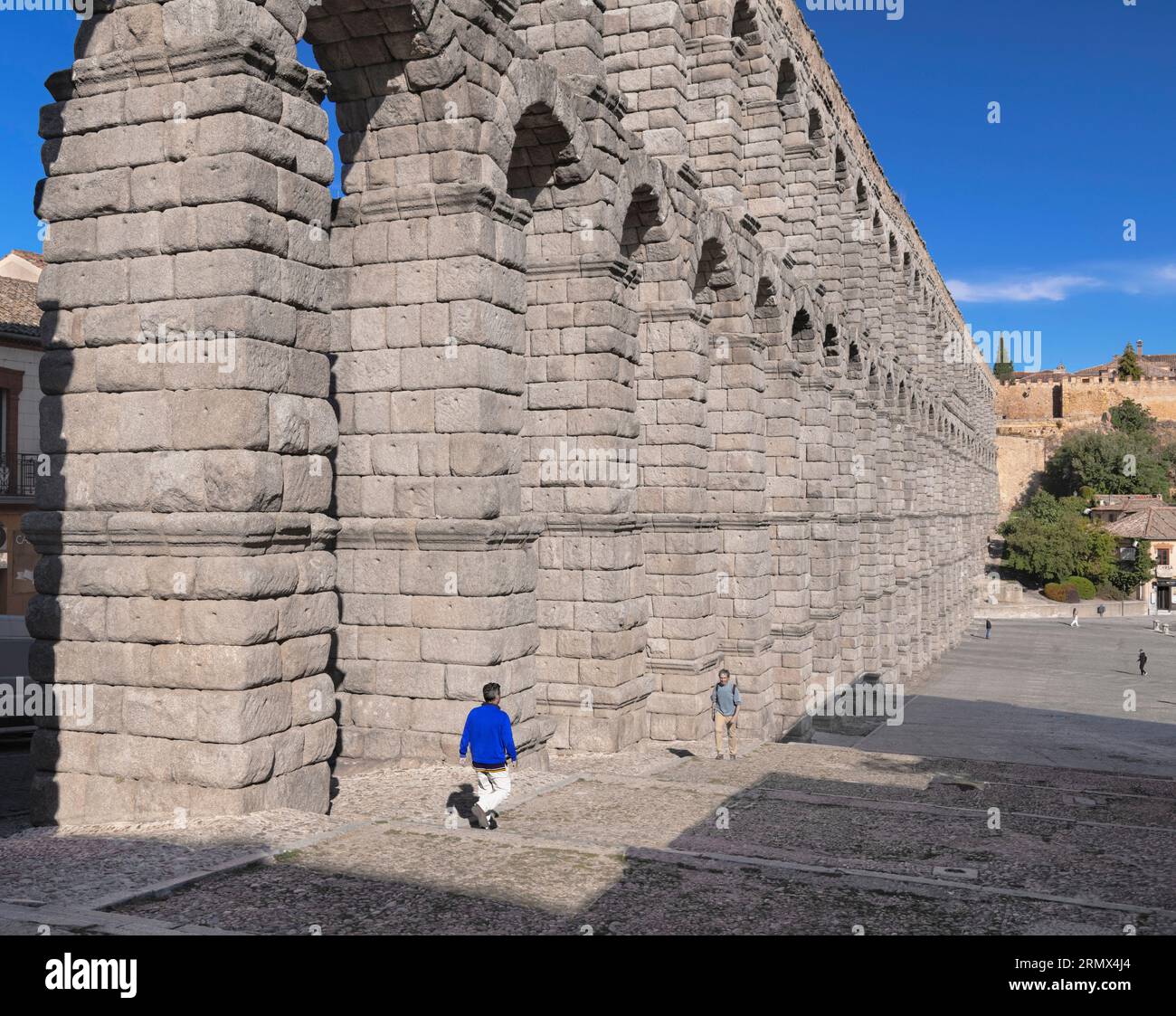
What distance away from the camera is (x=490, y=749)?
8.27 meters

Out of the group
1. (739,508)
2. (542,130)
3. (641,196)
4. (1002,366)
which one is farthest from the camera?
(1002,366)

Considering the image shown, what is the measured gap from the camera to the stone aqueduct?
7543mm

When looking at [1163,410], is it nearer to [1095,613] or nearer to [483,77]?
[1095,613]

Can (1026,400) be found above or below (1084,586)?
above

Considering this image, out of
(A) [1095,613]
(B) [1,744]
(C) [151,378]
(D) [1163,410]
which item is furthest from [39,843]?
(D) [1163,410]

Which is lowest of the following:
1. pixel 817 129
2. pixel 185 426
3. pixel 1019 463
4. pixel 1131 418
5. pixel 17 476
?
pixel 185 426

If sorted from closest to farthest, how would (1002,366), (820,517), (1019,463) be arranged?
1. (820,517)
2. (1019,463)
3. (1002,366)

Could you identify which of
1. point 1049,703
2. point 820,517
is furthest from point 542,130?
point 1049,703

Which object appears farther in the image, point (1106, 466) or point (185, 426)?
point (1106, 466)

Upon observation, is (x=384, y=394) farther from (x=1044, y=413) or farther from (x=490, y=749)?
(x=1044, y=413)

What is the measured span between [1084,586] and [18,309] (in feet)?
187

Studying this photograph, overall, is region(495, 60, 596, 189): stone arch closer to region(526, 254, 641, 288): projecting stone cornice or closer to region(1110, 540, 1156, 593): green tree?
region(526, 254, 641, 288): projecting stone cornice

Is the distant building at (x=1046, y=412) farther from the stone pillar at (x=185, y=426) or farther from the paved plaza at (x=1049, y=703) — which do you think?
the stone pillar at (x=185, y=426)
